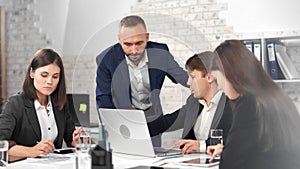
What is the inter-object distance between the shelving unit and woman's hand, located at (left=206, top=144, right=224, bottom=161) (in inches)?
40.8

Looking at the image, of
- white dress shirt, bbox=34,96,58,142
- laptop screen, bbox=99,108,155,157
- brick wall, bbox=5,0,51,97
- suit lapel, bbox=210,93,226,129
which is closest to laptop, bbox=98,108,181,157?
laptop screen, bbox=99,108,155,157

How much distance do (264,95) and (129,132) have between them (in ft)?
1.97

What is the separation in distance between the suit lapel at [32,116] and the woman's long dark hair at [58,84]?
1.7 inches

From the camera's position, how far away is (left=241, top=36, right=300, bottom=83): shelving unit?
9.41 ft

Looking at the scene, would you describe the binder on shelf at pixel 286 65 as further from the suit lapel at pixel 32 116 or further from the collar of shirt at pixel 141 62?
the suit lapel at pixel 32 116

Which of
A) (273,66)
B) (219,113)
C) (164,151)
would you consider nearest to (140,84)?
(164,151)

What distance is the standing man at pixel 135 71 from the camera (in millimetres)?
1763

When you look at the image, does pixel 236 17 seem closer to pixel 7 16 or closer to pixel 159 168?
pixel 159 168

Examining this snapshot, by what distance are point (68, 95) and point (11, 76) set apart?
85.8 inches

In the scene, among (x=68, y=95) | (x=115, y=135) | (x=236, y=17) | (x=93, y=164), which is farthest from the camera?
(x=236, y=17)

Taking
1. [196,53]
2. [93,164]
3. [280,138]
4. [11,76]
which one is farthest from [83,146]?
[11,76]

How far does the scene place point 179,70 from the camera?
184cm

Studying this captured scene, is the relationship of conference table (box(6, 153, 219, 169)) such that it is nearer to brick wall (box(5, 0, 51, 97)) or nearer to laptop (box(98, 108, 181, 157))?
laptop (box(98, 108, 181, 157))

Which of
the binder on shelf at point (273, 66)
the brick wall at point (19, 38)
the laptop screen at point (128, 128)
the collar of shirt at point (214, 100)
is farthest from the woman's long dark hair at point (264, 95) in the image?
the brick wall at point (19, 38)
